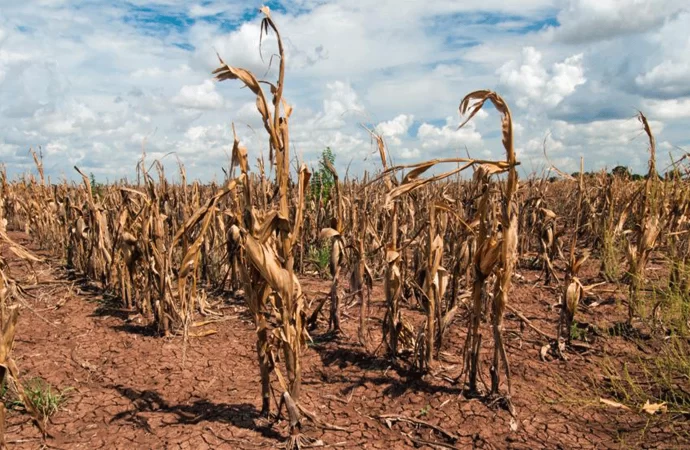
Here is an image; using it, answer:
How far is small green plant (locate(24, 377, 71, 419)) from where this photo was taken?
11.3 ft

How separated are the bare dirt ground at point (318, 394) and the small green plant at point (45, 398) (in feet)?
0.18

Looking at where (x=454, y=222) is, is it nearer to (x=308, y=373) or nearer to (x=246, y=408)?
(x=308, y=373)

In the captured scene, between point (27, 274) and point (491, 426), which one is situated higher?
point (27, 274)

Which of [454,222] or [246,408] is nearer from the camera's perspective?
[246,408]

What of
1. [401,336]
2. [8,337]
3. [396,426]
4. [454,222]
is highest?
[454,222]

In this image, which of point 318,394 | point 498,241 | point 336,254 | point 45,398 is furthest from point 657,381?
point 45,398

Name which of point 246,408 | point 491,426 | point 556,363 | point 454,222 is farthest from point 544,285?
point 246,408

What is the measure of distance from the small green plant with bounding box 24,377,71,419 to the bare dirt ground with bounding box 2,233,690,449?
55 millimetres

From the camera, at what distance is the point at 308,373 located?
408 centimetres

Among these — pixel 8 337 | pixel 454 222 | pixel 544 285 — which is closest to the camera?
pixel 8 337

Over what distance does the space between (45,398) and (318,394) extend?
6.30 feet

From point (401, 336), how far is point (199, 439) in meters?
1.72

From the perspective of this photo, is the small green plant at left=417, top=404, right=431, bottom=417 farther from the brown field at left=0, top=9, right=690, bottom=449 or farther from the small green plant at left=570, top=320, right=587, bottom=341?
the small green plant at left=570, top=320, right=587, bottom=341

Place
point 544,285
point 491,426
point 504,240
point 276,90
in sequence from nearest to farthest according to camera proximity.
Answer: point 276,90 < point 504,240 < point 491,426 < point 544,285
